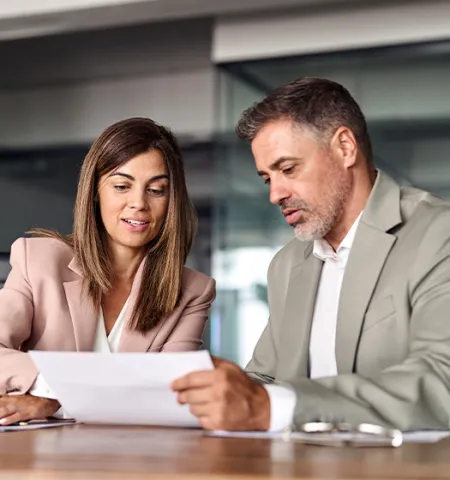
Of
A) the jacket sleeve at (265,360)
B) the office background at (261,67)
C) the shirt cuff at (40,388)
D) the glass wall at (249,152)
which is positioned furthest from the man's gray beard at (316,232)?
the glass wall at (249,152)

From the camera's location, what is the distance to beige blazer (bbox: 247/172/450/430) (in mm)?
1434

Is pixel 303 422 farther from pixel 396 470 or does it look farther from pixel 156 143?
pixel 156 143

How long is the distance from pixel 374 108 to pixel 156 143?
292 cm

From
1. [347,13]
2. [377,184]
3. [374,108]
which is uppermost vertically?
[347,13]

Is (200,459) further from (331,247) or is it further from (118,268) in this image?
(118,268)

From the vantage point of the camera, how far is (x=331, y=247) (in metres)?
2.15

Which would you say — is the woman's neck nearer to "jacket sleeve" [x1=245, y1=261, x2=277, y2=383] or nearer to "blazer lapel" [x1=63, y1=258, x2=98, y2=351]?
"blazer lapel" [x1=63, y1=258, x2=98, y2=351]

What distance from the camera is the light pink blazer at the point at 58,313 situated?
2234 mm

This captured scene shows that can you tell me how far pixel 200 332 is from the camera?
7.75ft

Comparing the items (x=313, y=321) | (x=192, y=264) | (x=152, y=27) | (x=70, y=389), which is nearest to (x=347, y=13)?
(x=152, y=27)

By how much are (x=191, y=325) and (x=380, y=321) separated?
0.62 meters

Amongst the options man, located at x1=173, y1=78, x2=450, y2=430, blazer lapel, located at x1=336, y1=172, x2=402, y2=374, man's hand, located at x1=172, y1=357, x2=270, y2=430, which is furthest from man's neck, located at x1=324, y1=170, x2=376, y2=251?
man's hand, located at x1=172, y1=357, x2=270, y2=430

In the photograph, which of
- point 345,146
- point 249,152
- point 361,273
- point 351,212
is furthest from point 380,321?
point 249,152

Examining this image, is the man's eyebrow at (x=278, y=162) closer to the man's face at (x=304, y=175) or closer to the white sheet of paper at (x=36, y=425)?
the man's face at (x=304, y=175)
